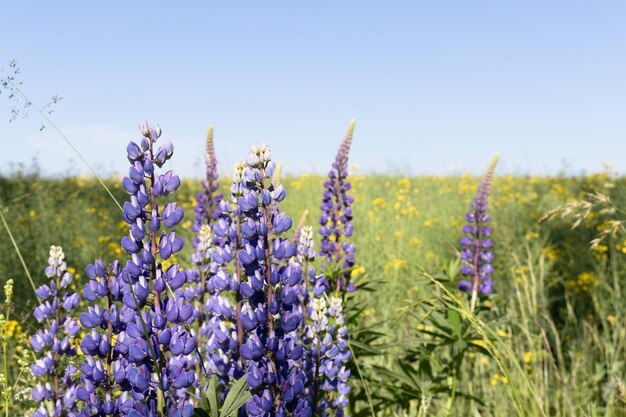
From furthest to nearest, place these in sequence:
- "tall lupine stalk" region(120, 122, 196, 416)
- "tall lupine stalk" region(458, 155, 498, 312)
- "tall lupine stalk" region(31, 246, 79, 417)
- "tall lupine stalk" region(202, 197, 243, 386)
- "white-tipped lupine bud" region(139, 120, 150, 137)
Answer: "tall lupine stalk" region(458, 155, 498, 312) → "tall lupine stalk" region(31, 246, 79, 417) → "tall lupine stalk" region(202, 197, 243, 386) → "white-tipped lupine bud" region(139, 120, 150, 137) → "tall lupine stalk" region(120, 122, 196, 416)

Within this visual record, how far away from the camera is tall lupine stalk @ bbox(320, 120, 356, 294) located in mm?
3303

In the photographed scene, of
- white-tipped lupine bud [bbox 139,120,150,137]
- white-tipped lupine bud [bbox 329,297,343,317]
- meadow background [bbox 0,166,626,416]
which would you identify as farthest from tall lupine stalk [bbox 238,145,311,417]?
meadow background [bbox 0,166,626,416]

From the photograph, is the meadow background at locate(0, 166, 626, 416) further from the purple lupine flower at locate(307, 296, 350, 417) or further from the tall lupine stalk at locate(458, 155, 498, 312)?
the purple lupine flower at locate(307, 296, 350, 417)

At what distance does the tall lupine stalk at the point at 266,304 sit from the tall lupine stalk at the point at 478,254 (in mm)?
2130

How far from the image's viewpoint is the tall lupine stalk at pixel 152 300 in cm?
148

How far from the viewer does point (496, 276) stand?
694 centimetres

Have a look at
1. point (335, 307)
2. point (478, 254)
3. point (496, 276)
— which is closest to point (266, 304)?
point (335, 307)

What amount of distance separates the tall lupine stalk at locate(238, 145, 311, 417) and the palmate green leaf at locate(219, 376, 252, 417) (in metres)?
0.02

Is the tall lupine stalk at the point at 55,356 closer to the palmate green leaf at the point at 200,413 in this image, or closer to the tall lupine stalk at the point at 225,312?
the tall lupine stalk at the point at 225,312

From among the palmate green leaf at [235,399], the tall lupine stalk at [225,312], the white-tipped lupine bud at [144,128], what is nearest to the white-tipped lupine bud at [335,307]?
the tall lupine stalk at [225,312]

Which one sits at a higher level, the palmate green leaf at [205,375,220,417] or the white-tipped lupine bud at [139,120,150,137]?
the white-tipped lupine bud at [139,120,150,137]

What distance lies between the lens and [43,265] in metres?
6.77

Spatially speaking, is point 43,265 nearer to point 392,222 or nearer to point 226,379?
point 392,222

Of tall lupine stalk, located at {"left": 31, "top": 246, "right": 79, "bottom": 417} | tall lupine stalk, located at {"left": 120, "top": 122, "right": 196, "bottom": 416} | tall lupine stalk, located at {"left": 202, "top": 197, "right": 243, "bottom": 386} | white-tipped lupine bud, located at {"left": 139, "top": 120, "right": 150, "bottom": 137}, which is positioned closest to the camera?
tall lupine stalk, located at {"left": 120, "top": 122, "right": 196, "bottom": 416}
